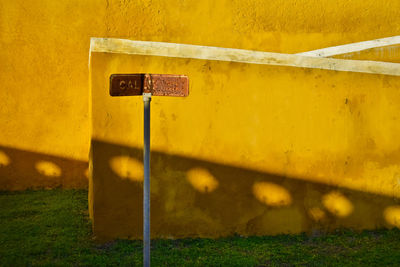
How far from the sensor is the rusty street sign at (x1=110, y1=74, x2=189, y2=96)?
3.06m

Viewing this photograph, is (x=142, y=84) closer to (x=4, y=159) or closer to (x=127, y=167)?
(x=127, y=167)

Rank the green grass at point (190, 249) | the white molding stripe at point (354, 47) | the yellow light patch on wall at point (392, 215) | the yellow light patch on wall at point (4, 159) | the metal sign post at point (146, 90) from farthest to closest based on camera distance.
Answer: the yellow light patch on wall at point (4, 159) → the white molding stripe at point (354, 47) → the yellow light patch on wall at point (392, 215) → the green grass at point (190, 249) → the metal sign post at point (146, 90)

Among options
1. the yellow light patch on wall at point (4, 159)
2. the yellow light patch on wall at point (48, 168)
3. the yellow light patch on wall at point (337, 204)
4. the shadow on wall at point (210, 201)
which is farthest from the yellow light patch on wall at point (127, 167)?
the yellow light patch on wall at point (4, 159)

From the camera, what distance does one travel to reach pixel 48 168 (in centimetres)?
768

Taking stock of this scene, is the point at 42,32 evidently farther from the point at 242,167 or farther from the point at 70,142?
the point at 242,167

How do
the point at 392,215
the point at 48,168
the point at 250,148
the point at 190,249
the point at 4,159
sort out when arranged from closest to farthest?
1. the point at 190,249
2. the point at 250,148
3. the point at 392,215
4. the point at 4,159
5. the point at 48,168

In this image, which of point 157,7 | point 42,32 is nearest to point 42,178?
point 42,32

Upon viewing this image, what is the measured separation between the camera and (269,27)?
7.87 metres

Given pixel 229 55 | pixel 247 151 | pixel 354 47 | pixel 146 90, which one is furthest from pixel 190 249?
pixel 354 47

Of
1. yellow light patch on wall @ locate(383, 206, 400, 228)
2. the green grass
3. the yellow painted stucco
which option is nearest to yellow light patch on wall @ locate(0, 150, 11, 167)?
the green grass

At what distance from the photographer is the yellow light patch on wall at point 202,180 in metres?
4.85

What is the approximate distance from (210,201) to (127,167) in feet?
3.60

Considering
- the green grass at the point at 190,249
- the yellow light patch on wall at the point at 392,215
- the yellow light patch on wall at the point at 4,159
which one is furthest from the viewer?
the yellow light patch on wall at the point at 4,159

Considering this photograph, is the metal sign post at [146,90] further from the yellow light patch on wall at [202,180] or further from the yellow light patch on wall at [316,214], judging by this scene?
the yellow light patch on wall at [316,214]
